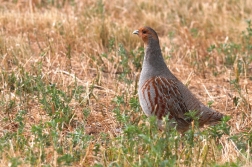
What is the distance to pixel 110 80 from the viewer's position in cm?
697

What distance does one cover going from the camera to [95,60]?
7152 mm

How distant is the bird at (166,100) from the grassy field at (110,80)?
154mm

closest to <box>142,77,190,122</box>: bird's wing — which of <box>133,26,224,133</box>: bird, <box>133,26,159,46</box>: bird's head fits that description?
<box>133,26,224,133</box>: bird

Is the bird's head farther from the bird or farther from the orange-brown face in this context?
the bird

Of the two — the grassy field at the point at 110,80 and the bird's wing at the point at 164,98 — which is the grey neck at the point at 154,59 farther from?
the grassy field at the point at 110,80

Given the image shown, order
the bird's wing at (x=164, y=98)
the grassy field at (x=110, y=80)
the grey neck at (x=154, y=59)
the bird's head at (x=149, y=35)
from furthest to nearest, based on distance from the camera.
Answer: the bird's head at (x=149, y=35) → the grey neck at (x=154, y=59) → the bird's wing at (x=164, y=98) → the grassy field at (x=110, y=80)

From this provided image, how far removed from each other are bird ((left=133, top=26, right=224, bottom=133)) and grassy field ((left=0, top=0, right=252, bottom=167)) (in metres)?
0.15

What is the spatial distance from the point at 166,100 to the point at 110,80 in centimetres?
176

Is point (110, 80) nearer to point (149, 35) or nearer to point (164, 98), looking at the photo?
point (149, 35)

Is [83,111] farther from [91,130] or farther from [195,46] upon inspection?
[195,46]

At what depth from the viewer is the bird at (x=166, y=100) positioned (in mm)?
5273

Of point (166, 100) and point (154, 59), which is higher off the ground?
point (154, 59)

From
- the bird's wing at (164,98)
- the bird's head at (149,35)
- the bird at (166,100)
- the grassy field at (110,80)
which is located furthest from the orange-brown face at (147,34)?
the grassy field at (110,80)

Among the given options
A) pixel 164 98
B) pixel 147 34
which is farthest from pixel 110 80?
pixel 164 98
